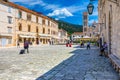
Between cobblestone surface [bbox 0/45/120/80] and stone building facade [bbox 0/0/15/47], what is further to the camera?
stone building facade [bbox 0/0/15/47]

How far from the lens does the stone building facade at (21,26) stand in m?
42.6

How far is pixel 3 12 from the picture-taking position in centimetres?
4188

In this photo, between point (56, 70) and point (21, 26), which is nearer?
point (56, 70)

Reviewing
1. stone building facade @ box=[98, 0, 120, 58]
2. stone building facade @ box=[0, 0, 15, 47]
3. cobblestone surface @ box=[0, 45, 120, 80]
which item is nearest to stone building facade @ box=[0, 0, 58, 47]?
stone building facade @ box=[0, 0, 15, 47]

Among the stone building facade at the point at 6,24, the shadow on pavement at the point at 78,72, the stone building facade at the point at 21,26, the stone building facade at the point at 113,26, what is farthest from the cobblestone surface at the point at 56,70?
the stone building facade at the point at 21,26

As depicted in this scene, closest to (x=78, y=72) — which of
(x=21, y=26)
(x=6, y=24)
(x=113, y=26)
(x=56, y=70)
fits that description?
(x=56, y=70)

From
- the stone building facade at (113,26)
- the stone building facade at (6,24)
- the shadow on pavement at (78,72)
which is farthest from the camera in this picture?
the stone building facade at (6,24)

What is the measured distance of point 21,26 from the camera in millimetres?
49969

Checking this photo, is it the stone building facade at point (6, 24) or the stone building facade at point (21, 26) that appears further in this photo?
the stone building facade at point (21, 26)

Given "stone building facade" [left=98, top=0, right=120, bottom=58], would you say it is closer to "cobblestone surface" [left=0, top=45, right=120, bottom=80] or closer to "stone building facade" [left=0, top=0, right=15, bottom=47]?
"cobblestone surface" [left=0, top=45, right=120, bottom=80]

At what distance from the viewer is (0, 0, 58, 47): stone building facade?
140 feet

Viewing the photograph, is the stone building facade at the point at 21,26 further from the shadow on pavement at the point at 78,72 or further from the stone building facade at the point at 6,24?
the shadow on pavement at the point at 78,72

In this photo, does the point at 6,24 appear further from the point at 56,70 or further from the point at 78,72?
the point at 78,72

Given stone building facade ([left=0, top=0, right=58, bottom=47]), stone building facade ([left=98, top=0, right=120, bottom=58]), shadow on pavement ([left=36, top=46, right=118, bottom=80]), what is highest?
stone building facade ([left=0, top=0, right=58, bottom=47])
